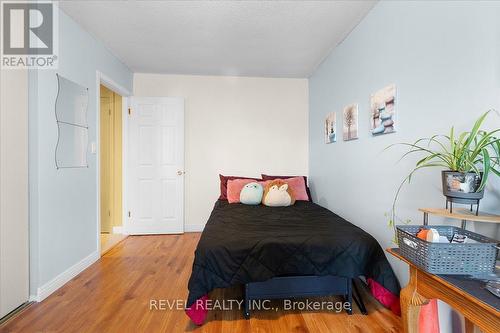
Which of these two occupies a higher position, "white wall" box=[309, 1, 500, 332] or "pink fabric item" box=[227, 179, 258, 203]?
"white wall" box=[309, 1, 500, 332]

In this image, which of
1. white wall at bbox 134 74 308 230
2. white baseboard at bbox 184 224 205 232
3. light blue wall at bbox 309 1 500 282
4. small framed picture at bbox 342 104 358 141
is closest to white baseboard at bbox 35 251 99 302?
white baseboard at bbox 184 224 205 232

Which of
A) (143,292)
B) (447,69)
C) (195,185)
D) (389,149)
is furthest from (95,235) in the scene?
(447,69)

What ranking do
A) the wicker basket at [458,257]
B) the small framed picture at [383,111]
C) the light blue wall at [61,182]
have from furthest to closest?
1. the light blue wall at [61,182]
2. the small framed picture at [383,111]
3. the wicker basket at [458,257]

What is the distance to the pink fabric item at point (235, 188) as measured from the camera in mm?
3186

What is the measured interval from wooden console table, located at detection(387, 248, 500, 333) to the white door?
10.3 ft

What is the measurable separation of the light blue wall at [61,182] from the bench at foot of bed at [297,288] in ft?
5.73

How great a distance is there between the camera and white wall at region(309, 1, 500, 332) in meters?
1.19

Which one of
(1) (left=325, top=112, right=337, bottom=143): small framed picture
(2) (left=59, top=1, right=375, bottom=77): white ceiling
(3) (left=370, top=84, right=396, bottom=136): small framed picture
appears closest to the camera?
(3) (left=370, top=84, right=396, bottom=136): small framed picture

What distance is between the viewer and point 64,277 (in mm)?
2180

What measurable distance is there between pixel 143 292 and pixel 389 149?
7.85 feet

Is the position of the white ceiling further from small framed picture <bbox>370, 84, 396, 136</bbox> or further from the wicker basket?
the wicker basket

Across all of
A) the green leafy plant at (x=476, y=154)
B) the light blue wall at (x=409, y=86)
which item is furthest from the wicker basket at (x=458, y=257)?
the light blue wall at (x=409, y=86)

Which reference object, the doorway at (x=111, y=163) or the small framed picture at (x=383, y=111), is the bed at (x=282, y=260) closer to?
the small framed picture at (x=383, y=111)

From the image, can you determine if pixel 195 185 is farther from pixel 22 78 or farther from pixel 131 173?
pixel 22 78
